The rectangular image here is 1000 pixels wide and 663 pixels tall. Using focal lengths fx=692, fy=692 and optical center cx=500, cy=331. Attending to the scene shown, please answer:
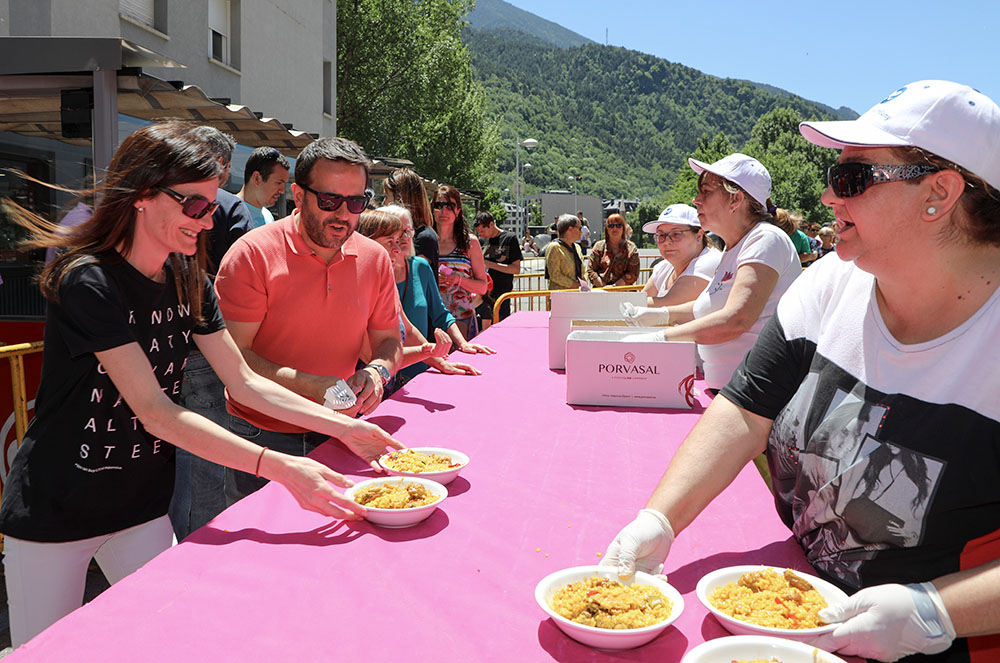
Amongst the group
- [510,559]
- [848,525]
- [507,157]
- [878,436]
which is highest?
[507,157]

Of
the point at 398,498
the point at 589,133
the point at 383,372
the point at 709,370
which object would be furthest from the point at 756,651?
the point at 589,133

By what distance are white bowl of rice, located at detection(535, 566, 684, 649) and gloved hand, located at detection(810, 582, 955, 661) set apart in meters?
0.29

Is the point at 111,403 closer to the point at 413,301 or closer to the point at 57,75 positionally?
the point at 413,301

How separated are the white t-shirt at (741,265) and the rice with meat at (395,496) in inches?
78.7

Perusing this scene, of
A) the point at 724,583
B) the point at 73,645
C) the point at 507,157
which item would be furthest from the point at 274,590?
the point at 507,157

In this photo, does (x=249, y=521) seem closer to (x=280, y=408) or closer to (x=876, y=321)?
(x=280, y=408)

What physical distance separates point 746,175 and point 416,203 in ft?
9.74

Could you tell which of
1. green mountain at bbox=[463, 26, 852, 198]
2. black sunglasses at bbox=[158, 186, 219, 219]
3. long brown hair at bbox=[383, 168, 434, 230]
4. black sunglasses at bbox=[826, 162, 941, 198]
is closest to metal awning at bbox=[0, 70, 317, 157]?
long brown hair at bbox=[383, 168, 434, 230]

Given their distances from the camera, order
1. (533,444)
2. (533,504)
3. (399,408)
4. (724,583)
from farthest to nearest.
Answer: (399,408)
(533,444)
(533,504)
(724,583)

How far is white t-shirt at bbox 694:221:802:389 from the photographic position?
3295 mm

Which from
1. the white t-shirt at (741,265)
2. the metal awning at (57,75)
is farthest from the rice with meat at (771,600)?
the metal awning at (57,75)

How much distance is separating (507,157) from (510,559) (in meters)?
163

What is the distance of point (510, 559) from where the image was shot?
1.65 m

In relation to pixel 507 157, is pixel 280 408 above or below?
below
